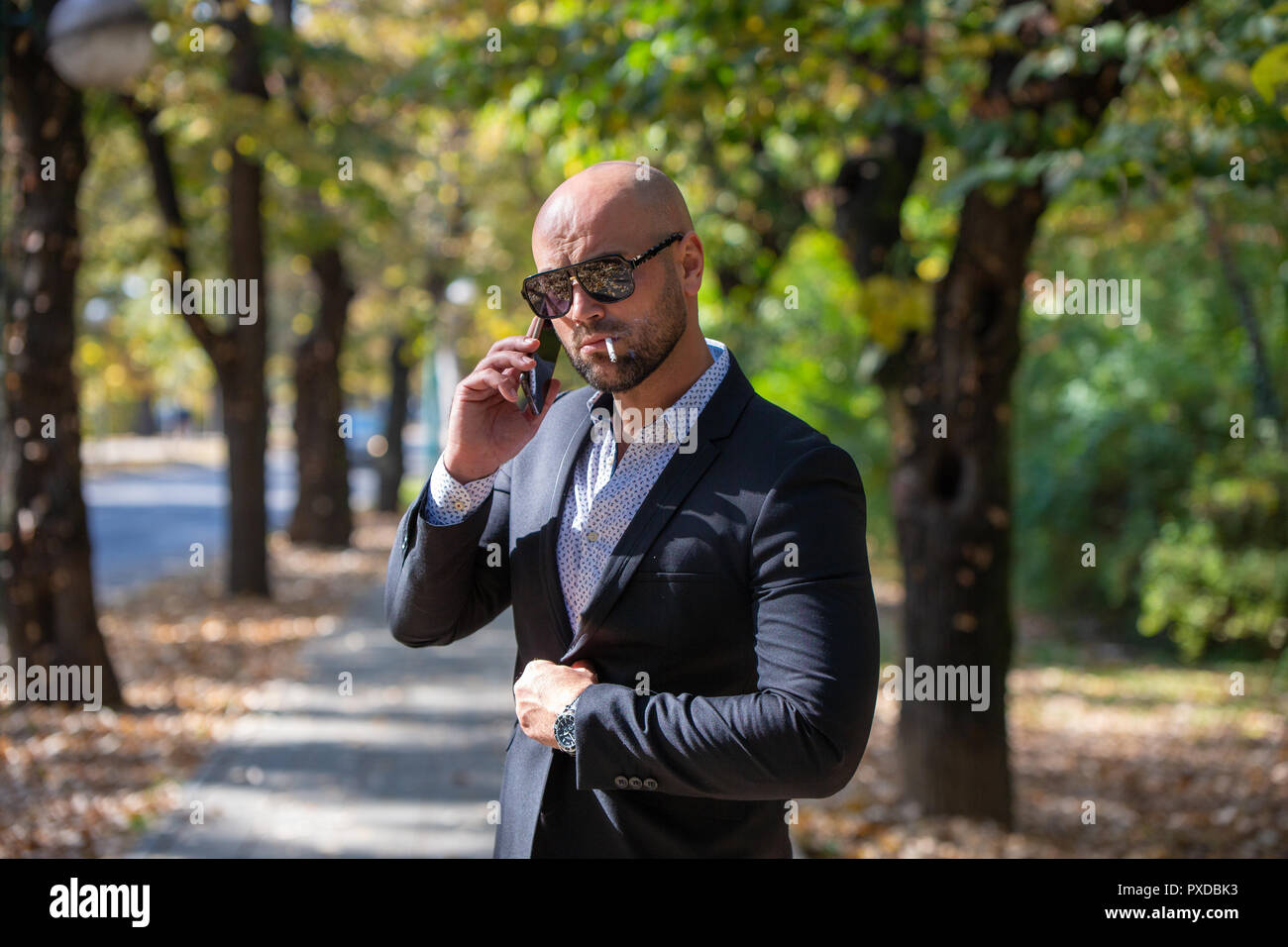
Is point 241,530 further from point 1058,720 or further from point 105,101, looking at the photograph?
point 1058,720

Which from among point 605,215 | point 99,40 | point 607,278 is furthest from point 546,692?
point 99,40

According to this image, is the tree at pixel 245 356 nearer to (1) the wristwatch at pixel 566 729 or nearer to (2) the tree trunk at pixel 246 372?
(2) the tree trunk at pixel 246 372

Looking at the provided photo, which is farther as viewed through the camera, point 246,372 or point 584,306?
point 246,372

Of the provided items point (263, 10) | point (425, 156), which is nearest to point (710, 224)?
point (263, 10)

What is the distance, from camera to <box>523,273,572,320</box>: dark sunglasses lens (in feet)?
7.16

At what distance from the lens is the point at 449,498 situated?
2285 millimetres

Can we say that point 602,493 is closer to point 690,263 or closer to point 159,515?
point 690,263

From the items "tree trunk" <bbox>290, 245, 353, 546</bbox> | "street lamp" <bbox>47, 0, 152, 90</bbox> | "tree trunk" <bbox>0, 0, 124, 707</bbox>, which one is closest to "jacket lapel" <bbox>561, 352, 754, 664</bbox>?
"street lamp" <bbox>47, 0, 152, 90</bbox>

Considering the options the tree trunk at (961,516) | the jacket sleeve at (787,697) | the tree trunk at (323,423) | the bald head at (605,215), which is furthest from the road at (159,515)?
the jacket sleeve at (787,697)

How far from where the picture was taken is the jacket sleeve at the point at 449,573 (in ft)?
7.52

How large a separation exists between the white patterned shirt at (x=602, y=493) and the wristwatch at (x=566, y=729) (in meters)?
0.21

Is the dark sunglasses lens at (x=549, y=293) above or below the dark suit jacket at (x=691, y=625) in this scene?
above

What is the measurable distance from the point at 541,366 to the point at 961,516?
535cm

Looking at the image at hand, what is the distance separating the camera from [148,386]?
197 feet
